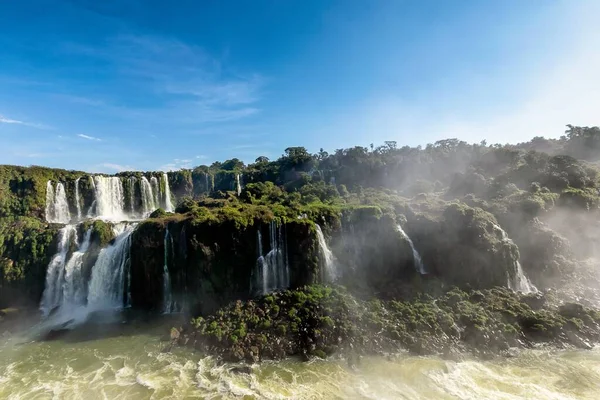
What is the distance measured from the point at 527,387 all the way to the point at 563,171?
1443 inches

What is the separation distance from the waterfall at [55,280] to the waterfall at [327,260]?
81.7 feet

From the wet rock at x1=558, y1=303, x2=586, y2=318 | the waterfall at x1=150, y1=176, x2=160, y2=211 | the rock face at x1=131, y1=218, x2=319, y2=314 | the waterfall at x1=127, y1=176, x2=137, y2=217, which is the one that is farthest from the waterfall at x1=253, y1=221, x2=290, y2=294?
the waterfall at x1=150, y1=176, x2=160, y2=211

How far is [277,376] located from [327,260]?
12350 millimetres

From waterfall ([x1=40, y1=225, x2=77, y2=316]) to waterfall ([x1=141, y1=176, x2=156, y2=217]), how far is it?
17541 mm

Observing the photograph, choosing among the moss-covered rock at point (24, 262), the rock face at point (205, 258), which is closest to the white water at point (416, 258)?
the rock face at point (205, 258)

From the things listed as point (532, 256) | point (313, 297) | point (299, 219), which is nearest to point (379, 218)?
point (299, 219)

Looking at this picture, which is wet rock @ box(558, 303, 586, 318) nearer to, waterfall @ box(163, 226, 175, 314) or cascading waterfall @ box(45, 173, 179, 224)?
waterfall @ box(163, 226, 175, 314)

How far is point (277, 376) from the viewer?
18.0 meters

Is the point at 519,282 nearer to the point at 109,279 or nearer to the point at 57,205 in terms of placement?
the point at 109,279

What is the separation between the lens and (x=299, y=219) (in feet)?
94.1

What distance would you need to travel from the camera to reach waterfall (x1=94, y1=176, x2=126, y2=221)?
42.5 meters

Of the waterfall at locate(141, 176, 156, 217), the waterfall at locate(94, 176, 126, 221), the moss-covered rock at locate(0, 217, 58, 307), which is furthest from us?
the waterfall at locate(141, 176, 156, 217)

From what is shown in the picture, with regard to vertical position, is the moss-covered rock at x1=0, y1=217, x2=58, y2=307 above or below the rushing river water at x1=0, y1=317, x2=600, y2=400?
above

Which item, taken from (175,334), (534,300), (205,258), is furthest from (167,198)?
(534,300)
